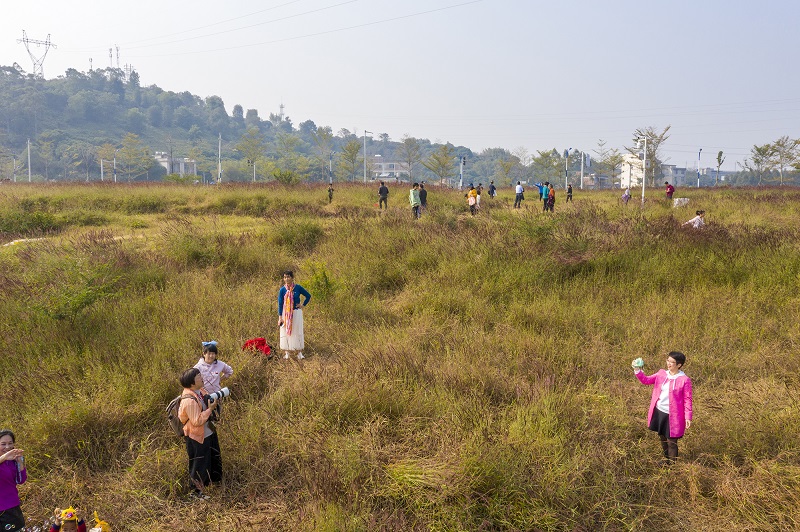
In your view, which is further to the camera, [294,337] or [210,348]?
[294,337]

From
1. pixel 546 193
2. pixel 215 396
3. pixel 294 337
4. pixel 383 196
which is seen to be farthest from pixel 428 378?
→ pixel 546 193

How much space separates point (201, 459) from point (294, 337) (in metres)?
2.69

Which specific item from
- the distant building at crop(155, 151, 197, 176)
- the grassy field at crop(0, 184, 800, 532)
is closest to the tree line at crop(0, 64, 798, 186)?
the distant building at crop(155, 151, 197, 176)

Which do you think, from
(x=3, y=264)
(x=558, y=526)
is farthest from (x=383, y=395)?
(x=3, y=264)

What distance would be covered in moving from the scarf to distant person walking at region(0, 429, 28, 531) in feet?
11.0

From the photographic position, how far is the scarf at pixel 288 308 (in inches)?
270

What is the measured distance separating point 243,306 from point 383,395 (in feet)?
12.0

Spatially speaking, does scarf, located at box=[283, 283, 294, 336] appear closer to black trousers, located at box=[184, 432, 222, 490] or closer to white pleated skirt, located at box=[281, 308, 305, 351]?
white pleated skirt, located at box=[281, 308, 305, 351]

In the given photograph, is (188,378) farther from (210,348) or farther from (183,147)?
(183,147)

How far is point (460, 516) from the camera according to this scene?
3678 millimetres

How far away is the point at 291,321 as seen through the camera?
684 cm

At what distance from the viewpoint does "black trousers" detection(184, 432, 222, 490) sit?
4273mm

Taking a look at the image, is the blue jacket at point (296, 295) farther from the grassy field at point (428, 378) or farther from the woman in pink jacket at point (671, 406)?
the woman in pink jacket at point (671, 406)

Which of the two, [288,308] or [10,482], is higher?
[288,308]
